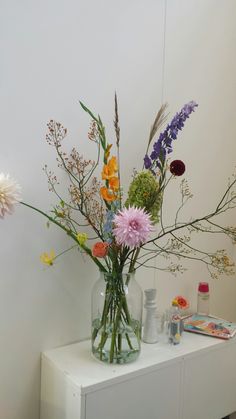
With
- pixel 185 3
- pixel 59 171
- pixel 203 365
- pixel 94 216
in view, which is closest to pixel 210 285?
pixel 203 365

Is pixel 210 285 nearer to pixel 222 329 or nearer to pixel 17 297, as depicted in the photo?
pixel 222 329

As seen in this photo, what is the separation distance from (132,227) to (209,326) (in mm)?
→ 747

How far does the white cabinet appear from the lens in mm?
1196

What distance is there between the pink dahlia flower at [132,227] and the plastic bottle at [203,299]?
2.42ft

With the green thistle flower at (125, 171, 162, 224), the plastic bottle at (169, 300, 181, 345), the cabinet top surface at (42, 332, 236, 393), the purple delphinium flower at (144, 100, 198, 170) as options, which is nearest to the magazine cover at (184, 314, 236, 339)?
the cabinet top surface at (42, 332, 236, 393)

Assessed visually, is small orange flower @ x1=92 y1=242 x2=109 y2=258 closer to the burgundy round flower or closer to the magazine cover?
the burgundy round flower

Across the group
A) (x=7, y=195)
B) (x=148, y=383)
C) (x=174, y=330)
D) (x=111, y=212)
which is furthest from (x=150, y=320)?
(x=7, y=195)

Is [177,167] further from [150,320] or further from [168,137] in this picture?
[150,320]

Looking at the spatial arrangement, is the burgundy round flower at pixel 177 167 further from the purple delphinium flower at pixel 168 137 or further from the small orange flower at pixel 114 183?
the small orange flower at pixel 114 183

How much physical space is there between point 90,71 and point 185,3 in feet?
1.85

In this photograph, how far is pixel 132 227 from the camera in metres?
1.11

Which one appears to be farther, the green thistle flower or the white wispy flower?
the green thistle flower

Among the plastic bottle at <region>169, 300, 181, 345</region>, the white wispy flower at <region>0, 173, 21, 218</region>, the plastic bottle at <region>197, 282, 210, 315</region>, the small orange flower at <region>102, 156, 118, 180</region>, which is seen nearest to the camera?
the white wispy flower at <region>0, 173, 21, 218</region>

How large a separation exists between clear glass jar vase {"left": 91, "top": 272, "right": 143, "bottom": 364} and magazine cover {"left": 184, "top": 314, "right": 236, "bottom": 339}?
366mm
